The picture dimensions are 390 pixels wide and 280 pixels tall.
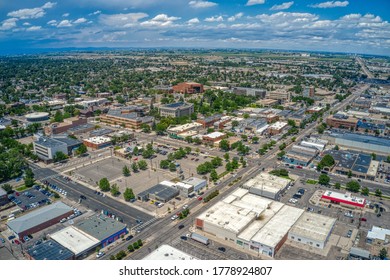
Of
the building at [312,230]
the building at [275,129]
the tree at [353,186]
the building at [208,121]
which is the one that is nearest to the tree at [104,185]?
→ the building at [312,230]

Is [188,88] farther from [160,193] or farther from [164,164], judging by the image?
[160,193]

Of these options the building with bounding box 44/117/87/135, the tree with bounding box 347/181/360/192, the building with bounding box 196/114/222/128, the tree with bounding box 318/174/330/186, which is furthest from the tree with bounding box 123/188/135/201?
the building with bounding box 44/117/87/135

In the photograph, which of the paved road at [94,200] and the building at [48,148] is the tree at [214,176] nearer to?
the paved road at [94,200]

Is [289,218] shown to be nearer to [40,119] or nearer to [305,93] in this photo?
[40,119]

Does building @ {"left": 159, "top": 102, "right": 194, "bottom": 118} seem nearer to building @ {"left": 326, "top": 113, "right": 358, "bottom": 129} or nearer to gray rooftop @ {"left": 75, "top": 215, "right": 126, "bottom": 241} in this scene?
building @ {"left": 326, "top": 113, "right": 358, "bottom": 129}

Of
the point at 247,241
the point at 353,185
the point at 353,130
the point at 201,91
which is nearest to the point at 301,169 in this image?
the point at 353,185

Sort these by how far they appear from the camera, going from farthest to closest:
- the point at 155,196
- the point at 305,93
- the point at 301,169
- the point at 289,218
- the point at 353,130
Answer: the point at 305,93 → the point at 353,130 → the point at 301,169 → the point at 155,196 → the point at 289,218
